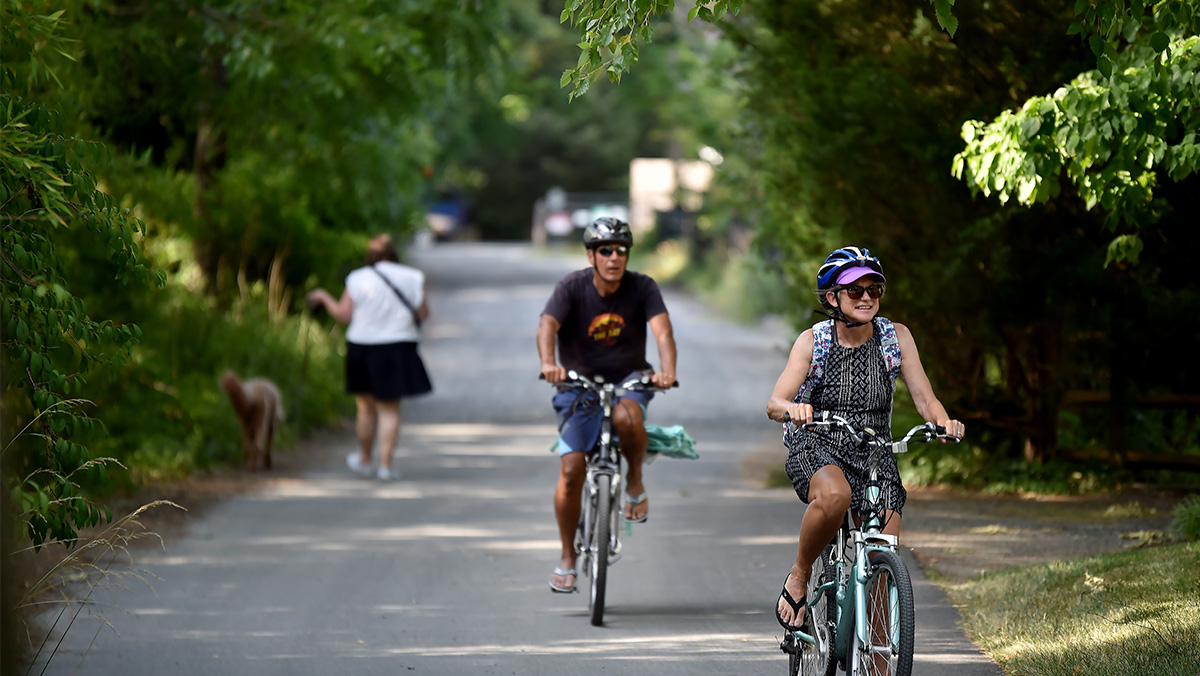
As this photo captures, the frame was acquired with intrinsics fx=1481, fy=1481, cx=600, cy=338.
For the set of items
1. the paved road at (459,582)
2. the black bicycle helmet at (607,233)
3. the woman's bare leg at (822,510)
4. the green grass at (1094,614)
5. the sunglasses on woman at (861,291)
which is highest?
the black bicycle helmet at (607,233)

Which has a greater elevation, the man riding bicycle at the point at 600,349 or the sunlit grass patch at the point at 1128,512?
the man riding bicycle at the point at 600,349

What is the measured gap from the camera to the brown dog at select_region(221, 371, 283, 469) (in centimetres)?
1226

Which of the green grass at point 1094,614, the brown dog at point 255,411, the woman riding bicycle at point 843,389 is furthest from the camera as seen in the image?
the brown dog at point 255,411

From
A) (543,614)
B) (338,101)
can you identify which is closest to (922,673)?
(543,614)

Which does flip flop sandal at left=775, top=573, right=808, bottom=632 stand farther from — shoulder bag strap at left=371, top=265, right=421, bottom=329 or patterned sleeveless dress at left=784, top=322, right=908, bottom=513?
shoulder bag strap at left=371, top=265, right=421, bottom=329

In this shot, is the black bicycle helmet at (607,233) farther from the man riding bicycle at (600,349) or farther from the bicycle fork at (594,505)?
the bicycle fork at (594,505)

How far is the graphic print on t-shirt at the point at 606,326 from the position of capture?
7.90 m

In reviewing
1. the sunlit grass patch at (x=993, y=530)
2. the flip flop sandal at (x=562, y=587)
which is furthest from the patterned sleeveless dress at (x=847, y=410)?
the sunlit grass patch at (x=993, y=530)

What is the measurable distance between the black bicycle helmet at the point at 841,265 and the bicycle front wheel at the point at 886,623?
1.02 m

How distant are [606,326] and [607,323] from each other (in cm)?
2

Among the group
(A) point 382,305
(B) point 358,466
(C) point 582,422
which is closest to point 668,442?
(C) point 582,422

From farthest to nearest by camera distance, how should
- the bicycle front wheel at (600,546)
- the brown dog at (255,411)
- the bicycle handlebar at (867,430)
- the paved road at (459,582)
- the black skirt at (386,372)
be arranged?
the black skirt at (386,372), the brown dog at (255,411), the bicycle front wheel at (600,546), the paved road at (459,582), the bicycle handlebar at (867,430)

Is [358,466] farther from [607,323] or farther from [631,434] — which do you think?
[631,434]

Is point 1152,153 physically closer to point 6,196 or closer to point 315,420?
point 6,196
